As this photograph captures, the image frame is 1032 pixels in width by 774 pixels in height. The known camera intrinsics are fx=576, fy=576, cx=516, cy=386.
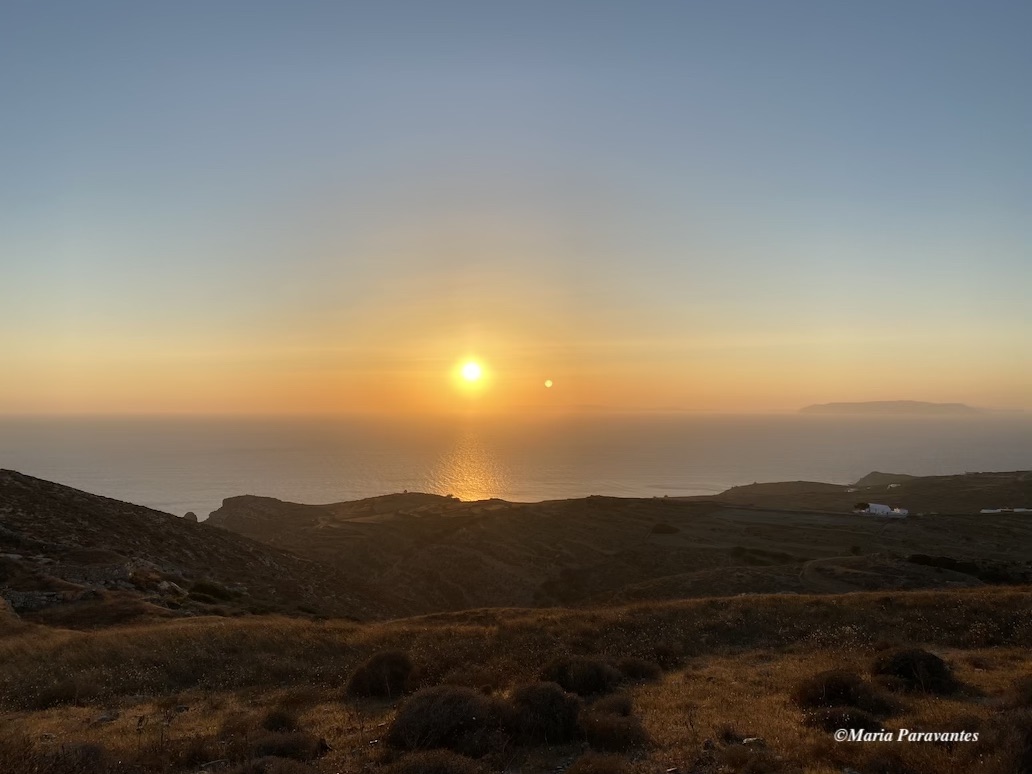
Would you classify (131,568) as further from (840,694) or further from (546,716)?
(840,694)

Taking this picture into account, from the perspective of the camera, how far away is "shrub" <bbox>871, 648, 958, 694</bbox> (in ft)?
45.7

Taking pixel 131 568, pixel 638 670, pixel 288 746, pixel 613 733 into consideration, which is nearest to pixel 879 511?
pixel 638 670

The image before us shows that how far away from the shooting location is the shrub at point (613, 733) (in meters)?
11.0

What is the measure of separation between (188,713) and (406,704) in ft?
21.8

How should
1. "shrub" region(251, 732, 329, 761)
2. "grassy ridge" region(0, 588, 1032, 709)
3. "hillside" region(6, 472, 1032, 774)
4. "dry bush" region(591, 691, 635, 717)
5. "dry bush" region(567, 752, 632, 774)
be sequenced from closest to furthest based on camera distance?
"dry bush" region(567, 752, 632, 774) → "hillside" region(6, 472, 1032, 774) → "shrub" region(251, 732, 329, 761) → "dry bush" region(591, 691, 635, 717) → "grassy ridge" region(0, 588, 1032, 709)

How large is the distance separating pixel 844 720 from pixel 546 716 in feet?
19.3

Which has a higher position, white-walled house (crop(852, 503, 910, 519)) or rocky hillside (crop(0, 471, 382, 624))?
rocky hillside (crop(0, 471, 382, 624))

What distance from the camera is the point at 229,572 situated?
136 ft

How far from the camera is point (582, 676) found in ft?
49.1

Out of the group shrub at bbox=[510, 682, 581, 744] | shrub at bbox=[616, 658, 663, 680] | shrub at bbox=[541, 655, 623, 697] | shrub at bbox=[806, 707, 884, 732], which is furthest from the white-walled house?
shrub at bbox=[510, 682, 581, 744]

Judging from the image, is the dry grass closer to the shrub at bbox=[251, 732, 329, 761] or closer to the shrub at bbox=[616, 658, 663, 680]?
the shrub at bbox=[251, 732, 329, 761]

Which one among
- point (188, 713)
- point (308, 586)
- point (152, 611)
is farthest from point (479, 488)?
point (188, 713)

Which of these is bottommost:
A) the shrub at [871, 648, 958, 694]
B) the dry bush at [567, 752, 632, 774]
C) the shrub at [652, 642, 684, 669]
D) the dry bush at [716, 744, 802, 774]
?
the shrub at [652, 642, 684, 669]

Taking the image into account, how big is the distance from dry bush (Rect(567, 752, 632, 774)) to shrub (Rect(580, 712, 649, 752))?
1.21 m
